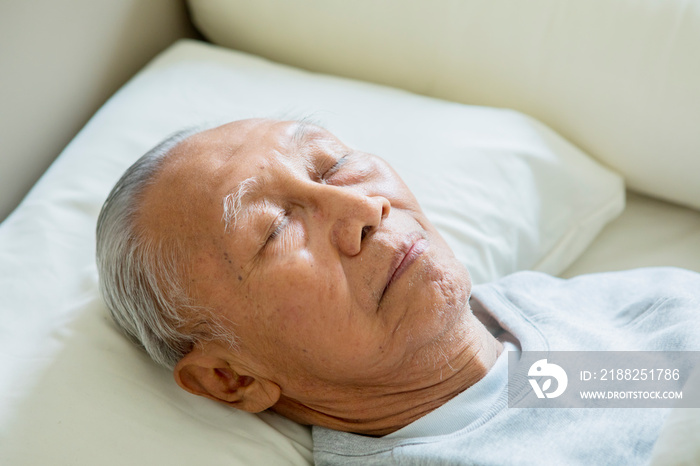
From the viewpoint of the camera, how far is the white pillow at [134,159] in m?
1.02

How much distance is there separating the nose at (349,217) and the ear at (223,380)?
0.28 meters

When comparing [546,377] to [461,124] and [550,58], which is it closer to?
[461,124]

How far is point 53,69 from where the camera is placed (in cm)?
143

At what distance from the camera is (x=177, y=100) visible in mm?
1523

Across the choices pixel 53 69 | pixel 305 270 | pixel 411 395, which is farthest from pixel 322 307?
pixel 53 69

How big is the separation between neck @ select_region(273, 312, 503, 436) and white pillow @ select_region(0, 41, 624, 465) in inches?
3.9

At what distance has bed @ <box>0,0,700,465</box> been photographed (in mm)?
1233

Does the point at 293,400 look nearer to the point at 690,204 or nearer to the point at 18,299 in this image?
the point at 18,299

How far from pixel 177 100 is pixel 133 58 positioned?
302 mm

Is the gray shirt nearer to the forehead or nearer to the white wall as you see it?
the forehead

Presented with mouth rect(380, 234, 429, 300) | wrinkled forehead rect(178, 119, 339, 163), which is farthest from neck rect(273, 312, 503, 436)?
wrinkled forehead rect(178, 119, 339, 163)

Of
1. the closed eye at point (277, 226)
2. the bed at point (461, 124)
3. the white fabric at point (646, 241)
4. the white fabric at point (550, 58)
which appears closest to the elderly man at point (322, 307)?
the closed eye at point (277, 226)

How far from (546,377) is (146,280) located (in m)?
0.72

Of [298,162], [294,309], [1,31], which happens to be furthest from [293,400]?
[1,31]
